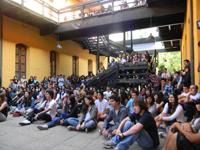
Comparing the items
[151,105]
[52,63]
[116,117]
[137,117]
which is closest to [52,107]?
[116,117]

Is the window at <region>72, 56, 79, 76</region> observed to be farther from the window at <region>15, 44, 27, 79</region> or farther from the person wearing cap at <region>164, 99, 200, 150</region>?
Answer: the person wearing cap at <region>164, 99, 200, 150</region>

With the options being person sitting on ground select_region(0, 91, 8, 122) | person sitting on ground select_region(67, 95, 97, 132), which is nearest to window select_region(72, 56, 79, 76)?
person sitting on ground select_region(0, 91, 8, 122)

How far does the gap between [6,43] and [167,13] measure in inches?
368

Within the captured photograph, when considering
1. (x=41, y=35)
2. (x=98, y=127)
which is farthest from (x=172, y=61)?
(x=98, y=127)

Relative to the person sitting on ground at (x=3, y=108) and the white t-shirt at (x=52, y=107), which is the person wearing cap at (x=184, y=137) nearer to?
the white t-shirt at (x=52, y=107)

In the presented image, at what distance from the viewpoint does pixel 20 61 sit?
15664 mm

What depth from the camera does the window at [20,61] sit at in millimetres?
15387

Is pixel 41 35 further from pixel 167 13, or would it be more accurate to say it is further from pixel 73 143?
pixel 73 143

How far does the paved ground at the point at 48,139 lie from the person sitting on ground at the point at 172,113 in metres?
0.83

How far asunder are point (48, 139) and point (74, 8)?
12.1 metres

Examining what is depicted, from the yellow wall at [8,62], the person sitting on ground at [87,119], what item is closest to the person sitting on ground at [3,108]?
the person sitting on ground at [87,119]

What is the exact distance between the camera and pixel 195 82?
312 inches

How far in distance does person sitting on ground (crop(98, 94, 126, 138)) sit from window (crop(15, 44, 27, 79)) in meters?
11.1

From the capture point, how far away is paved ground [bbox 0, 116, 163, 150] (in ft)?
16.5
